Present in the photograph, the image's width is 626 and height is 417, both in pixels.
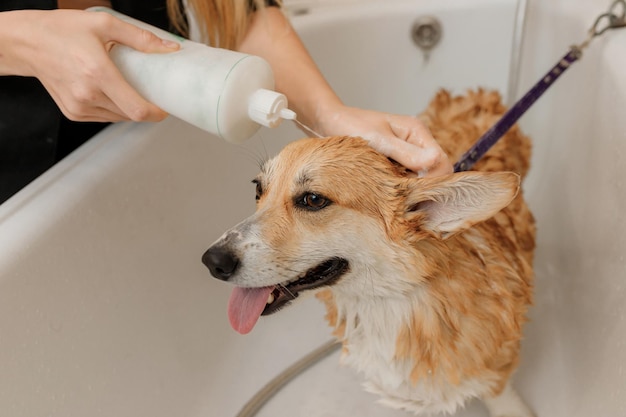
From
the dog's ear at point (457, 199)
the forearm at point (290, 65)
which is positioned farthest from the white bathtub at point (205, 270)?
the dog's ear at point (457, 199)

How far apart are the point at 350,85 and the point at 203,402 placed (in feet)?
3.86

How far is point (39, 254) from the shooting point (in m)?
1.04

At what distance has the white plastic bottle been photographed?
889 millimetres

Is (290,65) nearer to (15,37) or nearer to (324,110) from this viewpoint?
(324,110)

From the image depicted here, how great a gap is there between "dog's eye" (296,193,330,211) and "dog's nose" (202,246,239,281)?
0.15 m

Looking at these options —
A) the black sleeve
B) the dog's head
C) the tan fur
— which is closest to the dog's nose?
the dog's head

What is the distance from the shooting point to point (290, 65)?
1.31m

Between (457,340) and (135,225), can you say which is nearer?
(457,340)

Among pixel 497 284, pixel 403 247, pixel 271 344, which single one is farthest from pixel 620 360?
pixel 271 344

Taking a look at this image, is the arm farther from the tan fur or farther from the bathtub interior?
the bathtub interior

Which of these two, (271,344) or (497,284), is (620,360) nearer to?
(497,284)

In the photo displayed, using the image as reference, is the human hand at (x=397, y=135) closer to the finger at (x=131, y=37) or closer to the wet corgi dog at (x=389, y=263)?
the wet corgi dog at (x=389, y=263)

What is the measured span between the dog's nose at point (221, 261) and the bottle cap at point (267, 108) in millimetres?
212

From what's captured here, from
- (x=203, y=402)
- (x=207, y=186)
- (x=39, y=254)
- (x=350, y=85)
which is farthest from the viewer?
(x=350, y=85)
